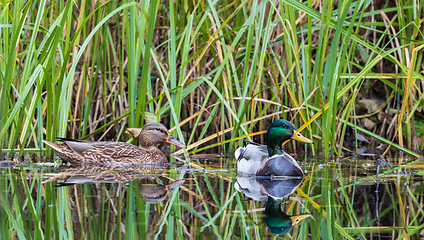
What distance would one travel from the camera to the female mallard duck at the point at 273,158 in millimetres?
4426

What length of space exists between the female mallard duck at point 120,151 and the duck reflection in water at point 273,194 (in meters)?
1.45

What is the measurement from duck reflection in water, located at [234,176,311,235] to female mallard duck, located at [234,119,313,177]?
0.10 m

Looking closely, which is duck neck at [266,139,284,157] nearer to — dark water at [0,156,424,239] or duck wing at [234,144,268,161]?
duck wing at [234,144,268,161]

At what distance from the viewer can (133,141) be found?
630 centimetres

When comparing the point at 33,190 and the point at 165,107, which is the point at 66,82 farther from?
the point at 33,190

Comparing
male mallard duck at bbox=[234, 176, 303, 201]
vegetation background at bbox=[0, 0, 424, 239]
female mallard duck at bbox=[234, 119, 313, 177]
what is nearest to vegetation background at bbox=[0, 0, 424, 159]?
vegetation background at bbox=[0, 0, 424, 239]

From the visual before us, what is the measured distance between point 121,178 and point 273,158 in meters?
1.34

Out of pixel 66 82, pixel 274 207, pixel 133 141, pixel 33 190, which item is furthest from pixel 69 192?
pixel 133 141

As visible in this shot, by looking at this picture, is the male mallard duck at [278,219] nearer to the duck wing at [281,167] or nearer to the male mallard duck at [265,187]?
the male mallard duck at [265,187]

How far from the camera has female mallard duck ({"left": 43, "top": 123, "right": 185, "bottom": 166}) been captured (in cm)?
536

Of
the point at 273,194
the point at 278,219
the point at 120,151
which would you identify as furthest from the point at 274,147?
the point at 278,219

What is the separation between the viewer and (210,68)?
21.1ft

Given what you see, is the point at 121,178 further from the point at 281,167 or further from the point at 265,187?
the point at 281,167

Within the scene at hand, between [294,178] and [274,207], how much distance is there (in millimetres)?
1328
